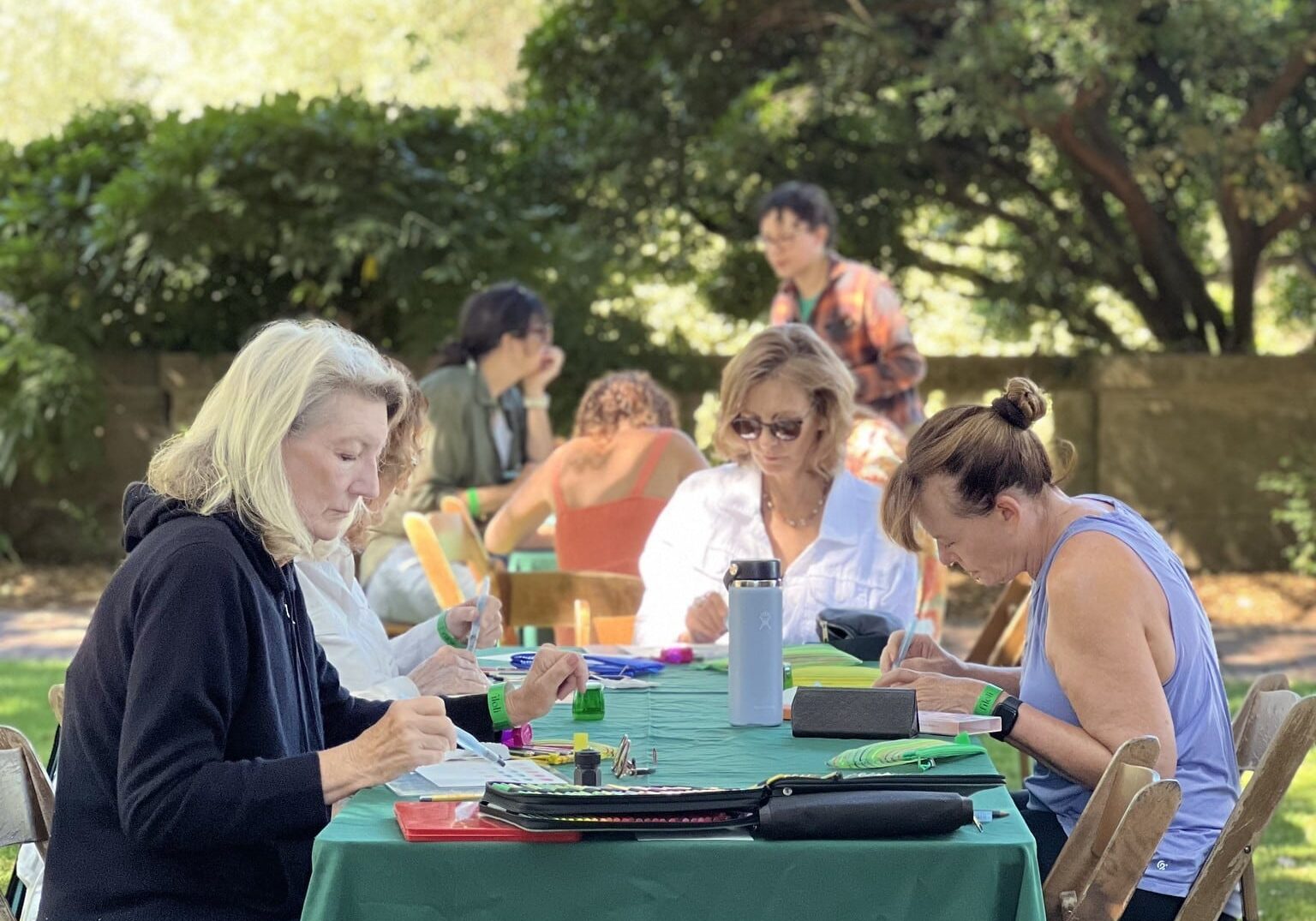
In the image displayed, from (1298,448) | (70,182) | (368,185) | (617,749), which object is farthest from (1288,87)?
(617,749)

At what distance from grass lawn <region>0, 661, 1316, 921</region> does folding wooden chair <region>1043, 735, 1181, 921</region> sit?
2216 mm

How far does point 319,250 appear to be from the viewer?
9711 millimetres

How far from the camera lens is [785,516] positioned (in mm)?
4605

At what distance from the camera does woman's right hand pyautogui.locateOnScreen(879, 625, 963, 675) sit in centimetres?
327

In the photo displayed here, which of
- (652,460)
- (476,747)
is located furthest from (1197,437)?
(476,747)

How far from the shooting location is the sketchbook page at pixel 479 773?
2428mm

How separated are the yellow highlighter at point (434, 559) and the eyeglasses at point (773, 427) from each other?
1.09 meters

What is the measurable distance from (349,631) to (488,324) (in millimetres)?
3162

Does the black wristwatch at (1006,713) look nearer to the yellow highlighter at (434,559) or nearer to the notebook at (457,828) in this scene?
the notebook at (457,828)

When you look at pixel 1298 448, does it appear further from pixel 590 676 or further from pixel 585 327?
pixel 590 676

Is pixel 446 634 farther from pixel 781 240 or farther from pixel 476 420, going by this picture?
Answer: pixel 781 240

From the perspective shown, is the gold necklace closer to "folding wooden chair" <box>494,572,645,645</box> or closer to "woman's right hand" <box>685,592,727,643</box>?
"woman's right hand" <box>685,592,727,643</box>

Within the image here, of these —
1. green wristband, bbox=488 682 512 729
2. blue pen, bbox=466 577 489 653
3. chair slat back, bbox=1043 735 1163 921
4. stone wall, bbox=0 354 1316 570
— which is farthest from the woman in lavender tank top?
stone wall, bbox=0 354 1316 570

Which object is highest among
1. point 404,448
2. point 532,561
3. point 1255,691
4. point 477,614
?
point 404,448
